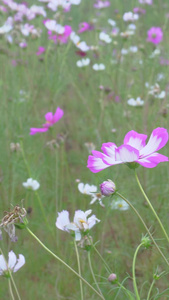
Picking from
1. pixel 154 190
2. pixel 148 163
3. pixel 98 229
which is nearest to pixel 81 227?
pixel 148 163

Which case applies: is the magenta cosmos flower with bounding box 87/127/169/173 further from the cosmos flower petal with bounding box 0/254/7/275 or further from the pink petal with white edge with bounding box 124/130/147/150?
the cosmos flower petal with bounding box 0/254/7/275

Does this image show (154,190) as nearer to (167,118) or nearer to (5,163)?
(167,118)

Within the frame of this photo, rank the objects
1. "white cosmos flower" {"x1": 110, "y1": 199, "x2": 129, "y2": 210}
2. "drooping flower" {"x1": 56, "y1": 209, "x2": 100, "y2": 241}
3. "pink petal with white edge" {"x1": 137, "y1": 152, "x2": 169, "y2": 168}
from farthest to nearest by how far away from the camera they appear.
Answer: "white cosmos flower" {"x1": 110, "y1": 199, "x2": 129, "y2": 210} < "drooping flower" {"x1": 56, "y1": 209, "x2": 100, "y2": 241} < "pink petal with white edge" {"x1": 137, "y1": 152, "x2": 169, "y2": 168}

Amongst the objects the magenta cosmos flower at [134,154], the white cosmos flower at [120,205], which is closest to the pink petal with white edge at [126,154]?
the magenta cosmos flower at [134,154]

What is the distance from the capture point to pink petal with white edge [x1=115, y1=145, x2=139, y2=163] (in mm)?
564

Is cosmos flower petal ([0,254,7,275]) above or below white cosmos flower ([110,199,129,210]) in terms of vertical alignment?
above

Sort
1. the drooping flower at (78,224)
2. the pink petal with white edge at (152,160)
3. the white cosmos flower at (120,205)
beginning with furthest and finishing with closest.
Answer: the white cosmos flower at (120,205)
the drooping flower at (78,224)
the pink petal with white edge at (152,160)

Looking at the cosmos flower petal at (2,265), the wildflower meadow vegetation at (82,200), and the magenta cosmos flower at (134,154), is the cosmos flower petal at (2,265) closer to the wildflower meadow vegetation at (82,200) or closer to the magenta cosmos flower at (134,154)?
the wildflower meadow vegetation at (82,200)

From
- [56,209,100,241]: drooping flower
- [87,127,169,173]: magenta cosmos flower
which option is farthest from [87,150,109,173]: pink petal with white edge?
[56,209,100,241]: drooping flower

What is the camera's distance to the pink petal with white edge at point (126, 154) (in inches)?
22.2

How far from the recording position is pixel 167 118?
1.32m

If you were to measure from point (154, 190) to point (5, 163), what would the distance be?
0.53 m

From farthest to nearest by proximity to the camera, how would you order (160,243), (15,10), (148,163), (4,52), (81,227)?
(15,10), (4,52), (160,243), (81,227), (148,163)

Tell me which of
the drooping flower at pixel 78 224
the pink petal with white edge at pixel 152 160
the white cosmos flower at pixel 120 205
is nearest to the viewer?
the pink petal with white edge at pixel 152 160
